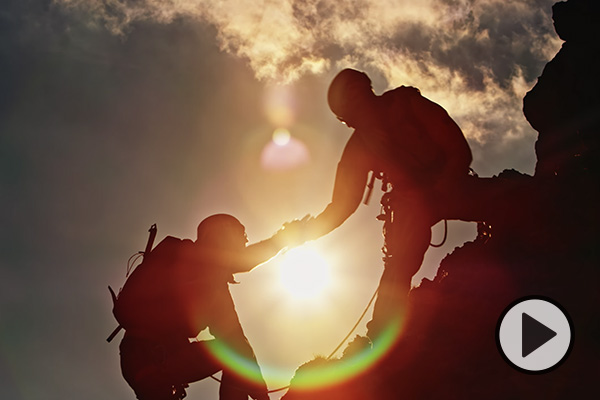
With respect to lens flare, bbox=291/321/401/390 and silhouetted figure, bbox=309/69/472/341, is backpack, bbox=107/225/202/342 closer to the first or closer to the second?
lens flare, bbox=291/321/401/390

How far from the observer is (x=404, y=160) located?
11000mm

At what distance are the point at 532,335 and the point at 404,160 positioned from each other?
12.8 feet

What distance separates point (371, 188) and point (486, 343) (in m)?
3.73

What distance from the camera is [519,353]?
9.14 metres

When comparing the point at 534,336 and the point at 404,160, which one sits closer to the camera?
the point at 534,336

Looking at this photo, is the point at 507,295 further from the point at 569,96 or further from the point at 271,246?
the point at 569,96

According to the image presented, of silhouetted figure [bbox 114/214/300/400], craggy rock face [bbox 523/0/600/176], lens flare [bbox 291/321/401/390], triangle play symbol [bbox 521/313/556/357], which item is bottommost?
triangle play symbol [bbox 521/313/556/357]

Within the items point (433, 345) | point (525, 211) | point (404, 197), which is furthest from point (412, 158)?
point (433, 345)

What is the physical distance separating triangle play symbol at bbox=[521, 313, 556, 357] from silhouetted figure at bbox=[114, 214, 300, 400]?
504 cm

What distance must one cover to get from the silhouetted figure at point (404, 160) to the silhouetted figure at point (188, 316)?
2.34m

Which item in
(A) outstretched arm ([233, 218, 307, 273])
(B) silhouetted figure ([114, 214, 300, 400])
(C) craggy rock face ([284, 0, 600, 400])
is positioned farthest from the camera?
(A) outstretched arm ([233, 218, 307, 273])

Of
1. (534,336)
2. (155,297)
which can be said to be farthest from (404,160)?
(155,297)

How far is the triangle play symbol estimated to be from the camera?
9.00 metres

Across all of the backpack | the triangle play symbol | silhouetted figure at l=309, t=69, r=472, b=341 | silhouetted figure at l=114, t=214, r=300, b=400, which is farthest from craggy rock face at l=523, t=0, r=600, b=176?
the backpack
